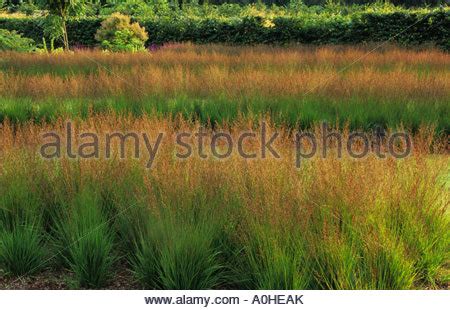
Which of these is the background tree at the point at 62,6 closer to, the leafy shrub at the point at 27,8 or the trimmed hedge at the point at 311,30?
the trimmed hedge at the point at 311,30

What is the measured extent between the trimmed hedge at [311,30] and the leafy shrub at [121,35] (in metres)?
4.15

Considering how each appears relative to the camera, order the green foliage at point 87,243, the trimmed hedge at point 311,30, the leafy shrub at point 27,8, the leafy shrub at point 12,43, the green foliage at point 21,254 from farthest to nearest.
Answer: the leafy shrub at point 27,8 → the trimmed hedge at point 311,30 → the leafy shrub at point 12,43 → the green foliage at point 21,254 → the green foliage at point 87,243

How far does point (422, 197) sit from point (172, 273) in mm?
1999

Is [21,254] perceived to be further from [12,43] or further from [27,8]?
[27,8]

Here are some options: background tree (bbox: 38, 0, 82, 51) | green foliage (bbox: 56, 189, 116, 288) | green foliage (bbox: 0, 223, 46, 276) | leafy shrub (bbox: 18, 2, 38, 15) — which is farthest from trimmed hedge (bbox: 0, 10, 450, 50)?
green foliage (bbox: 0, 223, 46, 276)

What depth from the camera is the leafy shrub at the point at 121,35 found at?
22.9m

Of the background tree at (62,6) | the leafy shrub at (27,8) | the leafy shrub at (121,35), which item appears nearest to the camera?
the background tree at (62,6)

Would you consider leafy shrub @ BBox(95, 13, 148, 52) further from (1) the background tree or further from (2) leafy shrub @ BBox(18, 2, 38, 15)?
(2) leafy shrub @ BBox(18, 2, 38, 15)

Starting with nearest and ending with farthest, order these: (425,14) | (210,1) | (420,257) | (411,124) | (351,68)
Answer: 1. (420,257)
2. (411,124)
3. (351,68)
4. (425,14)
5. (210,1)

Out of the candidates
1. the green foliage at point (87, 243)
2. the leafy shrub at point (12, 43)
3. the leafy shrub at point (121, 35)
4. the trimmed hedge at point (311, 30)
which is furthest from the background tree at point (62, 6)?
the green foliage at point (87, 243)

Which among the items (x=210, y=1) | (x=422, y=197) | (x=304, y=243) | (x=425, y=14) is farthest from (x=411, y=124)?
(x=210, y=1)

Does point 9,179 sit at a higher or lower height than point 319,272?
higher

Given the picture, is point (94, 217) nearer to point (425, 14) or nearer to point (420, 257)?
point (420, 257)

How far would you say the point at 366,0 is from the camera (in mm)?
45781
